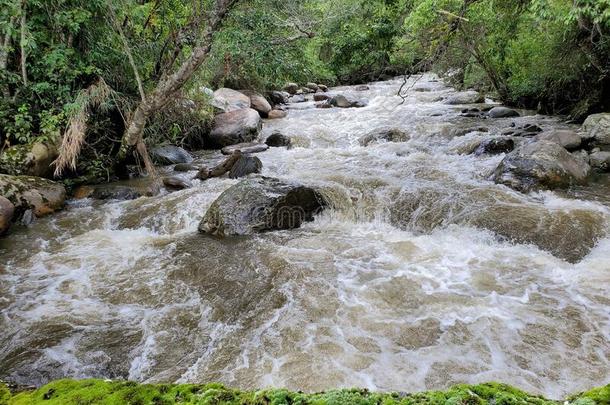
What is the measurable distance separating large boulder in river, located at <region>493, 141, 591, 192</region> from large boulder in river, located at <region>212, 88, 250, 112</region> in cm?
981

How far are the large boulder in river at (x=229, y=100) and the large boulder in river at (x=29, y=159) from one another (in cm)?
678

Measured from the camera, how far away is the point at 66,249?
19.8ft

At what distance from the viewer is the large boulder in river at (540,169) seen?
23.6 ft

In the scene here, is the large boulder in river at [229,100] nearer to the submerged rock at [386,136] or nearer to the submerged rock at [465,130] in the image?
the submerged rock at [386,136]

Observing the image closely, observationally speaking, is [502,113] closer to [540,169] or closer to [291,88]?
[540,169]

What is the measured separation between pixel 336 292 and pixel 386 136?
27.0ft

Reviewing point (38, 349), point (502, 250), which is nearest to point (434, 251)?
point (502, 250)

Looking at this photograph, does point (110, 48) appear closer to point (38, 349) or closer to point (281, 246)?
point (281, 246)

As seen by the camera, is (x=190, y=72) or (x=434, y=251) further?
(x=190, y=72)

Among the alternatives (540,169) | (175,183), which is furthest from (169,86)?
(540,169)

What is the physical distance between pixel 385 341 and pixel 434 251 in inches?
89.5

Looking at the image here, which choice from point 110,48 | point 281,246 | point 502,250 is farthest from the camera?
point 110,48

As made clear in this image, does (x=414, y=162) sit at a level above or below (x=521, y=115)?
below

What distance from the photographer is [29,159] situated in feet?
24.9
